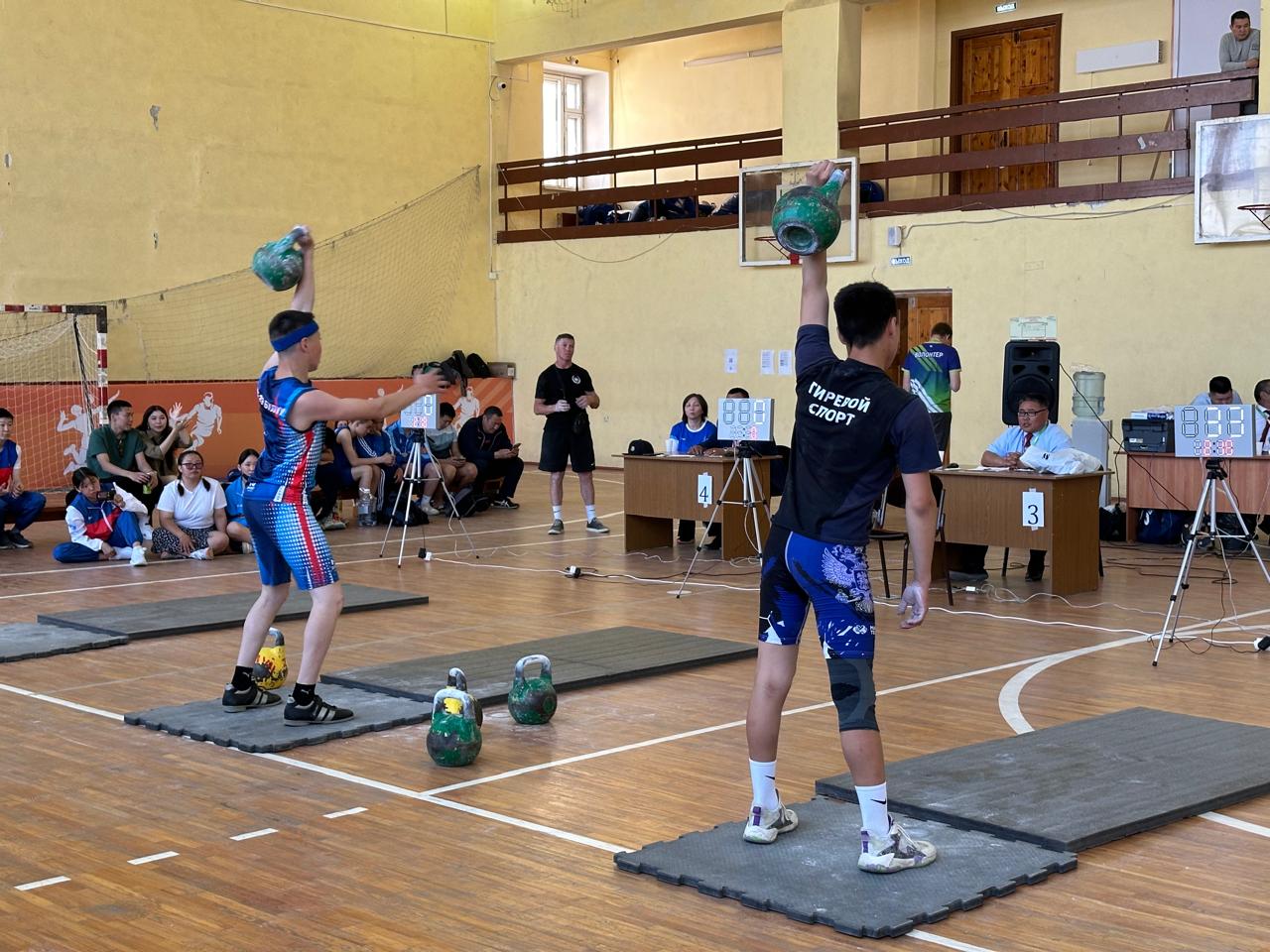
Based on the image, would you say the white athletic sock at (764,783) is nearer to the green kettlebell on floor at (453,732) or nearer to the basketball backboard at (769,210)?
the green kettlebell on floor at (453,732)

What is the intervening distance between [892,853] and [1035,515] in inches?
219

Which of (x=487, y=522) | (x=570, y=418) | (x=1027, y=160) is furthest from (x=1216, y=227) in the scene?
(x=487, y=522)

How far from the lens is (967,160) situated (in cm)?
1567

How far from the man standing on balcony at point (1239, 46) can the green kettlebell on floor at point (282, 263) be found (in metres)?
Answer: 10.8

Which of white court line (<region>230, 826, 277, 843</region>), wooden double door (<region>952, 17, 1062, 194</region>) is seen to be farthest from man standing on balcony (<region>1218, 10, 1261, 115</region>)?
white court line (<region>230, 826, 277, 843</region>)

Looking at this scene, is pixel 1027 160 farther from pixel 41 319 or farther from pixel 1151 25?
pixel 41 319

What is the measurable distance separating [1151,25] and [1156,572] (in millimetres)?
7959

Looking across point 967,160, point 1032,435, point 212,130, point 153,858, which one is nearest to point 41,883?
point 153,858

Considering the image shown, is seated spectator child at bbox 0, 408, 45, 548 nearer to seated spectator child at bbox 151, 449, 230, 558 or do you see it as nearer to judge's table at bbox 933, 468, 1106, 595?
seated spectator child at bbox 151, 449, 230, 558

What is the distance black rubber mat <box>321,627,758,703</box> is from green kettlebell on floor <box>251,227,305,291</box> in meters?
1.82

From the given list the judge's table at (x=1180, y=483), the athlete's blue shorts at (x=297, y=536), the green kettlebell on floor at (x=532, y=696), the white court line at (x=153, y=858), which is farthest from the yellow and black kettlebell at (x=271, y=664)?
the judge's table at (x=1180, y=483)

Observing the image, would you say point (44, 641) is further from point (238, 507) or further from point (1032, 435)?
point (1032, 435)

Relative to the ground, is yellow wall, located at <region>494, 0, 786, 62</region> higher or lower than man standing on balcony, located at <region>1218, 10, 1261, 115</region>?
higher

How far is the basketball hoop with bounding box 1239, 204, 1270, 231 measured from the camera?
13.2 m
